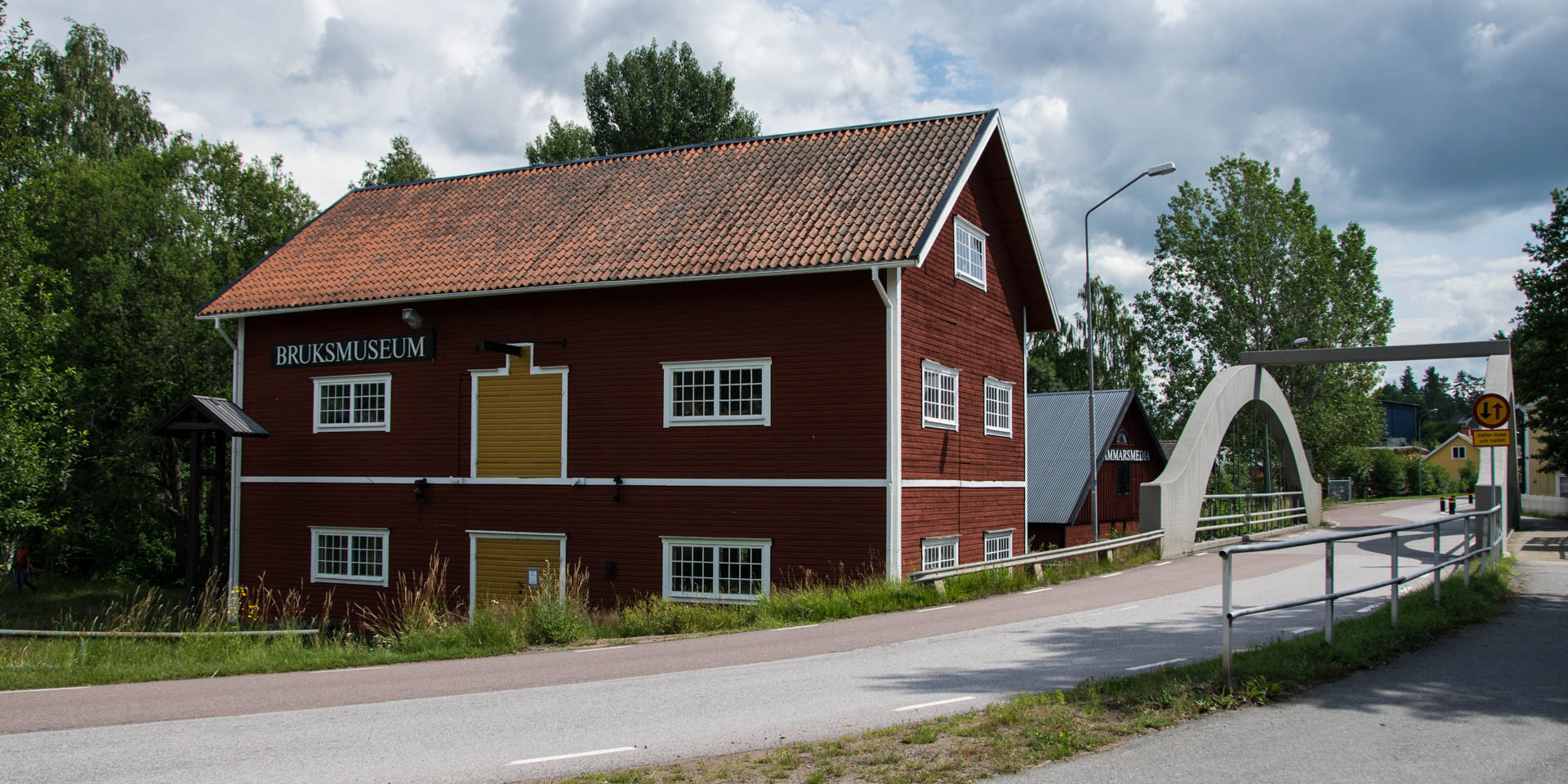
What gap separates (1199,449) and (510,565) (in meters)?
15.4

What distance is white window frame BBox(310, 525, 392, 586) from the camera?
22.7m

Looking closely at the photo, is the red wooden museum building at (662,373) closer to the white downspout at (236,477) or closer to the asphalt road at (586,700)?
the white downspout at (236,477)

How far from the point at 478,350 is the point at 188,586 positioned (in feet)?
23.0

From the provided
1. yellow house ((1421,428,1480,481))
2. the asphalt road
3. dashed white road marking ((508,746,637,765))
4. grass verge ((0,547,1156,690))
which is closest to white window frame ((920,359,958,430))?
grass verge ((0,547,1156,690))

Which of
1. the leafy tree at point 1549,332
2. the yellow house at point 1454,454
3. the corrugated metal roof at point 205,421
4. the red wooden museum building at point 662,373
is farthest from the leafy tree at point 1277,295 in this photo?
the yellow house at point 1454,454

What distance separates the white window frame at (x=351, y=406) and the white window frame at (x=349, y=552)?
1.95 meters

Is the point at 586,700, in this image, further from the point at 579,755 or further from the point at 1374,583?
the point at 1374,583

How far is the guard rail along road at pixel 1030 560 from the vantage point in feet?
57.8

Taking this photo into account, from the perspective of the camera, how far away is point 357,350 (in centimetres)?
2331

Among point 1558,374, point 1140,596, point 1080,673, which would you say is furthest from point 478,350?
point 1558,374

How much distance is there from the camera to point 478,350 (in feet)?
71.6

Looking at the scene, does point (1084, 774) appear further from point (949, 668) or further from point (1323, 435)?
point (1323, 435)

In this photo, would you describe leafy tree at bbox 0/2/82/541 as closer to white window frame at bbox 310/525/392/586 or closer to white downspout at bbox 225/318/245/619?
white downspout at bbox 225/318/245/619

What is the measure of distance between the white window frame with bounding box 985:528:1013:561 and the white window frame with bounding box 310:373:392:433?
38.7 ft
